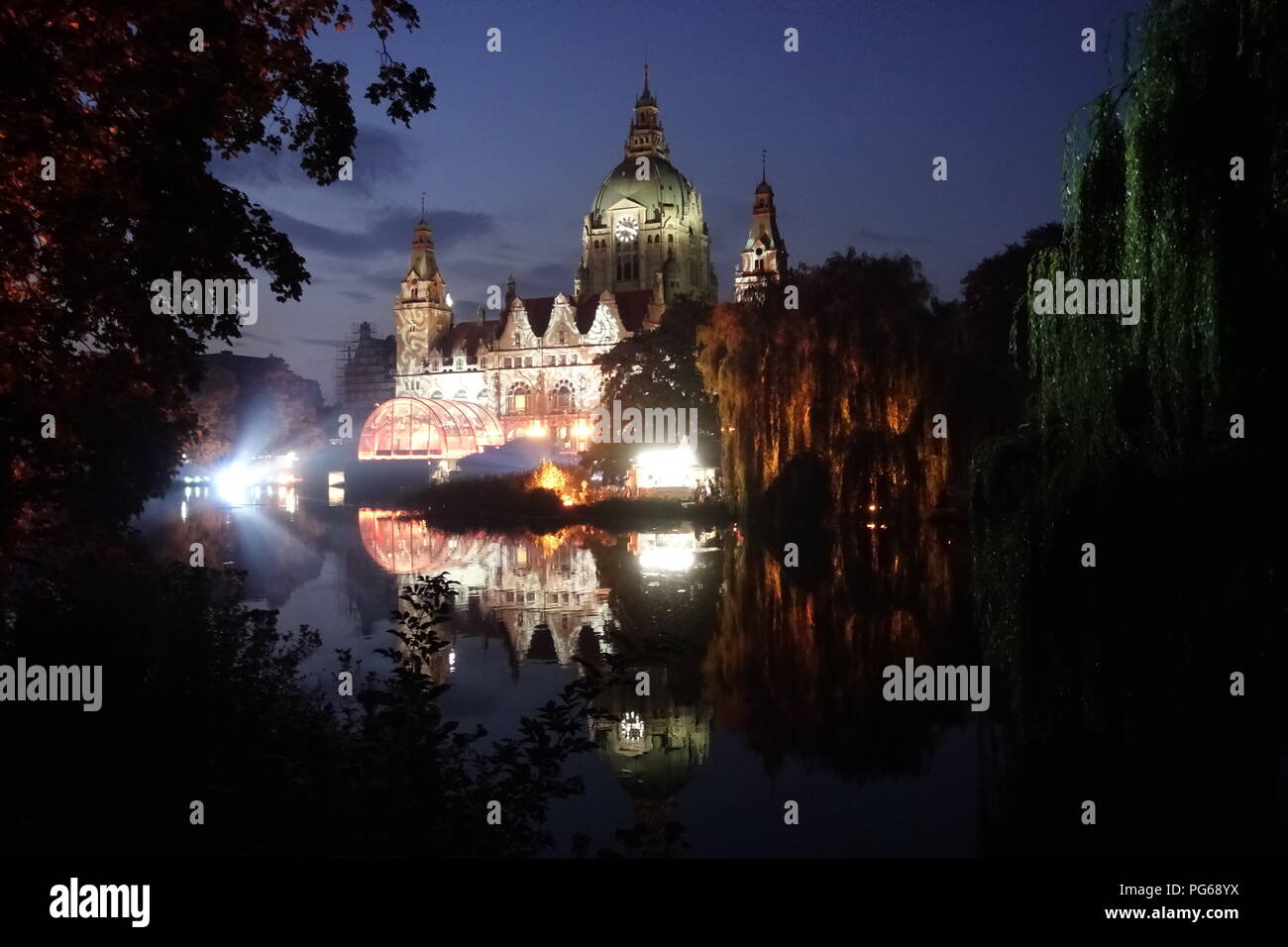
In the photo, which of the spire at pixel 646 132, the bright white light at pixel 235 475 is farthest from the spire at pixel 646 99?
the bright white light at pixel 235 475

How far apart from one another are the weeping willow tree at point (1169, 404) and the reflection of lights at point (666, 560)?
1391cm

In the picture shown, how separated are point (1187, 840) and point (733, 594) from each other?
10.9 meters

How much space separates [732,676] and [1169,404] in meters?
6.21

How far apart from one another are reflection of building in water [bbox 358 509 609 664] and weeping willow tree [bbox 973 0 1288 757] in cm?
715

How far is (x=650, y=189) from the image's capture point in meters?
101

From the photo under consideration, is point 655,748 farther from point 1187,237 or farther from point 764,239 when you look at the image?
point 764,239

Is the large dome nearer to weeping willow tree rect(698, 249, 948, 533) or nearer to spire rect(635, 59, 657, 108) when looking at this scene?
spire rect(635, 59, 657, 108)

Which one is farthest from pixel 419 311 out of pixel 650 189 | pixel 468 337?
pixel 650 189

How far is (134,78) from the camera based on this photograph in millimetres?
7262

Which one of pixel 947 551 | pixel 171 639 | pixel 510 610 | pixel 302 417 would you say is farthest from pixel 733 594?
pixel 302 417

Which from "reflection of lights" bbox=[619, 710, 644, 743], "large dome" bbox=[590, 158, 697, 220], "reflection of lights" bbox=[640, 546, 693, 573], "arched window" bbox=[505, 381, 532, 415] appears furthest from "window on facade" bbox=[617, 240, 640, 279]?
"reflection of lights" bbox=[619, 710, 644, 743]

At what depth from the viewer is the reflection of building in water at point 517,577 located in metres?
14.1
